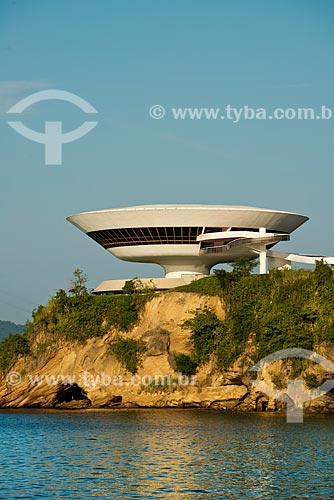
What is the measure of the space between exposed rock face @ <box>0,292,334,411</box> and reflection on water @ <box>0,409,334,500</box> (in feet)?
17.1

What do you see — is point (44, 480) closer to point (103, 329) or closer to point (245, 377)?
point (245, 377)

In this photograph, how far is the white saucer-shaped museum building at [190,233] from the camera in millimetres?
64688

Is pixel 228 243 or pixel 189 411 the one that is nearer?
pixel 189 411

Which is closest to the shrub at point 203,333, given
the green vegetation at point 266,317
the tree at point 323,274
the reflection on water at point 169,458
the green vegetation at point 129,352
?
the green vegetation at point 266,317

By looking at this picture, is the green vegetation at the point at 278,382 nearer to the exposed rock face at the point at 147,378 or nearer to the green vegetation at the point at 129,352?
the exposed rock face at the point at 147,378

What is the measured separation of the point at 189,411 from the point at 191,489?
2568cm

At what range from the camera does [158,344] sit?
57000mm

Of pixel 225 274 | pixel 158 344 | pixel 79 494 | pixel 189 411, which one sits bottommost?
pixel 79 494

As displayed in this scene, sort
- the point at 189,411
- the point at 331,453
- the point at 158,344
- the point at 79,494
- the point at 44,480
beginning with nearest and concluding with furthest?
1. the point at 79,494
2. the point at 44,480
3. the point at 331,453
4. the point at 189,411
5. the point at 158,344

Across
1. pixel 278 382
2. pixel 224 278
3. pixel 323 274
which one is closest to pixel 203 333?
pixel 224 278

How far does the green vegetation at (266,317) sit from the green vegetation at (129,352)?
285 cm

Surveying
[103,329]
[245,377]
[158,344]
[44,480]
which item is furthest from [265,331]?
[44,480]

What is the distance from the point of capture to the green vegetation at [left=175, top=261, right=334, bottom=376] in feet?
176

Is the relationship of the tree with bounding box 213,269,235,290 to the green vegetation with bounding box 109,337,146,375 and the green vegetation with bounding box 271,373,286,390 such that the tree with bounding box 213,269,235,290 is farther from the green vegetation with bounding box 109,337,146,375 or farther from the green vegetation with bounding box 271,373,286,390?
the green vegetation with bounding box 271,373,286,390
